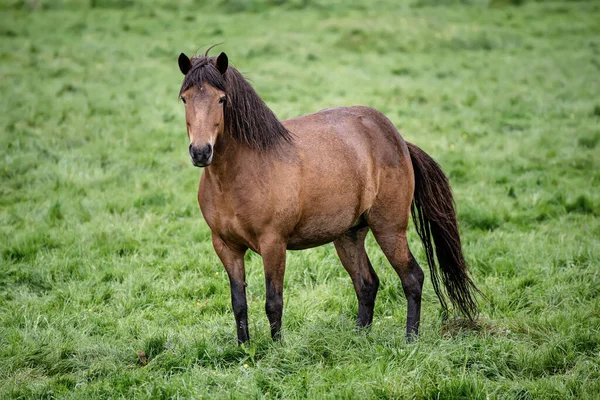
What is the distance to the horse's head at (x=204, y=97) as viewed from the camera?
4.32 meters

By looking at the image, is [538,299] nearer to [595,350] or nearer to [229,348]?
[595,350]

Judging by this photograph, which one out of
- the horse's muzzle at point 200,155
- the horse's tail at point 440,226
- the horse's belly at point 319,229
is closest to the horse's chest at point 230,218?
the horse's belly at point 319,229

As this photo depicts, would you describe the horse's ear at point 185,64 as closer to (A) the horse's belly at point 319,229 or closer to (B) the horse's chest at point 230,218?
(B) the horse's chest at point 230,218

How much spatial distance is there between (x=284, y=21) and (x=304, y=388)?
60.3 feet

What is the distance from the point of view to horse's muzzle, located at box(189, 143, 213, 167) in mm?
4207

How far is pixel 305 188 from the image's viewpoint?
193 inches

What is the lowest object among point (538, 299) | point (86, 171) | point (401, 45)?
point (538, 299)

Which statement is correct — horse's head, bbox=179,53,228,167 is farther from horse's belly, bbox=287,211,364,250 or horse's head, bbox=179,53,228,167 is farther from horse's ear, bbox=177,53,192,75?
horse's belly, bbox=287,211,364,250

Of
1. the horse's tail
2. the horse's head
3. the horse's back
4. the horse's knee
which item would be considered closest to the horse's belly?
the horse's back

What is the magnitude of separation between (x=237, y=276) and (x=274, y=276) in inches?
13.0

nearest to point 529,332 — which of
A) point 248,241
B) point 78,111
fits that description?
point 248,241

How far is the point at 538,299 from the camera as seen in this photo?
589cm

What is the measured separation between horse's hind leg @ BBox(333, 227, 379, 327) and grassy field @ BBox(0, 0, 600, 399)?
167mm

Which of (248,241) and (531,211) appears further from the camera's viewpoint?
(531,211)
